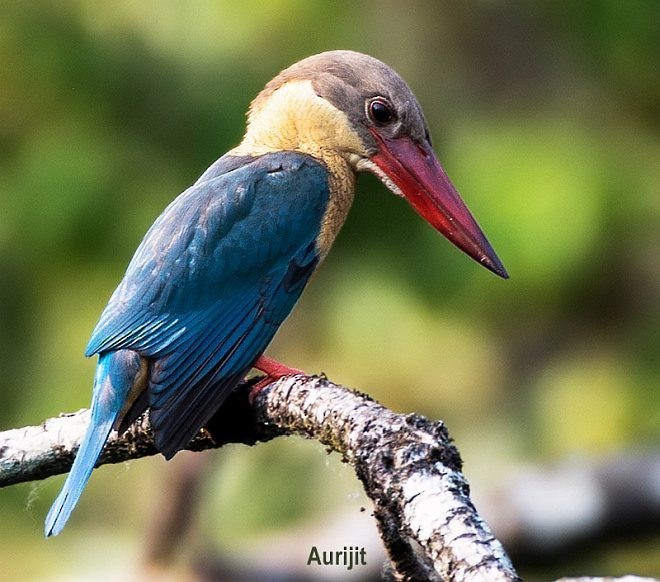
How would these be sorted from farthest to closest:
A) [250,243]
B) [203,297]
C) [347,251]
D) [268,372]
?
[347,251], [250,243], [203,297], [268,372]

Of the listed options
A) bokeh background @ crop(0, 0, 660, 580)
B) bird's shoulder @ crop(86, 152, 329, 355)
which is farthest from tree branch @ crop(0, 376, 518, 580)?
bokeh background @ crop(0, 0, 660, 580)

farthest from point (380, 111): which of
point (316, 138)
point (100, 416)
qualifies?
point (100, 416)

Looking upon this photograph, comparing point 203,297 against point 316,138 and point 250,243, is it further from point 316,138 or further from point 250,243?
point 316,138

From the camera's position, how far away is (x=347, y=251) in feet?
17.9

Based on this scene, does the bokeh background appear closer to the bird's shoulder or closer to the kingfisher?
the kingfisher

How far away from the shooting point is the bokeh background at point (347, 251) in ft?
16.2

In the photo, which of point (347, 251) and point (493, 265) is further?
point (347, 251)

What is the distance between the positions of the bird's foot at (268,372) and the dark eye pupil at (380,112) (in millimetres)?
854

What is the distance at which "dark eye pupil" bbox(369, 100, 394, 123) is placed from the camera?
3709 millimetres

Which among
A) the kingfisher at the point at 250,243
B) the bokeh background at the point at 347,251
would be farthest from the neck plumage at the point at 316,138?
the bokeh background at the point at 347,251

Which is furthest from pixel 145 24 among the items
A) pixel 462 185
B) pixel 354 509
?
pixel 354 509

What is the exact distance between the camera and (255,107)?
12.9ft

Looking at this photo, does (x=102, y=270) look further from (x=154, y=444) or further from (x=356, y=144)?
(x=154, y=444)

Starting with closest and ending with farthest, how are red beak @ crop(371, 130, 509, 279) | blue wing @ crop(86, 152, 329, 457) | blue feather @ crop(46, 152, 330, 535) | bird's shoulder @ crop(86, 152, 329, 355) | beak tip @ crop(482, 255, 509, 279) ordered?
blue feather @ crop(46, 152, 330, 535) < blue wing @ crop(86, 152, 329, 457) < bird's shoulder @ crop(86, 152, 329, 355) < beak tip @ crop(482, 255, 509, 279) < red beak @ crop(371, 130, 509, 279)
